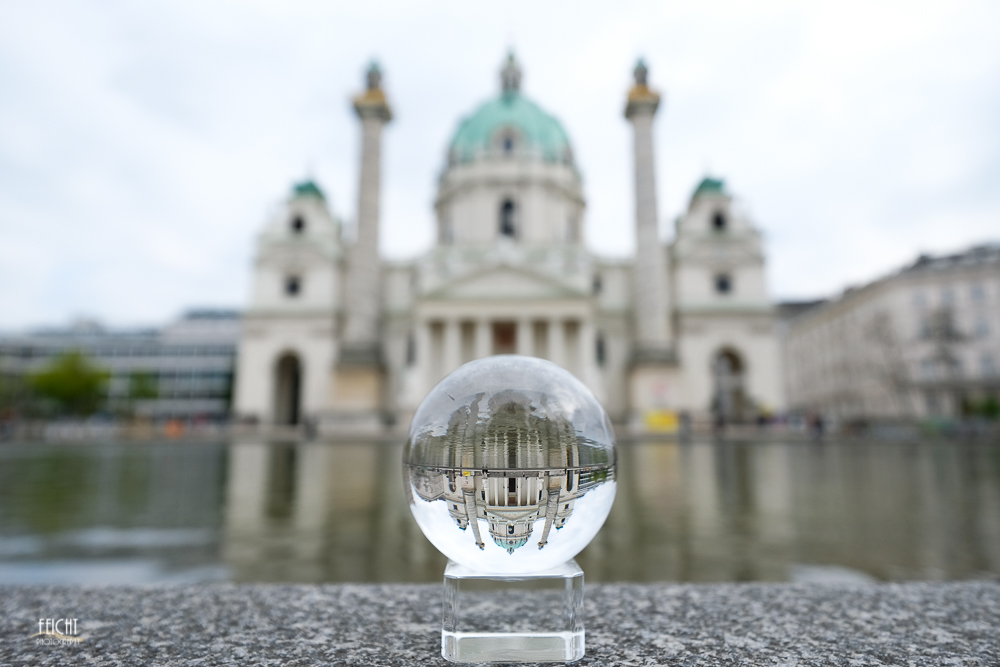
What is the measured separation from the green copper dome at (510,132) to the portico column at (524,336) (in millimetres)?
16047

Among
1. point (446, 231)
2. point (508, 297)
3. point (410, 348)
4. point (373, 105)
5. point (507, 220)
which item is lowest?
point (410, 348)

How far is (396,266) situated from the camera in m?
47.3

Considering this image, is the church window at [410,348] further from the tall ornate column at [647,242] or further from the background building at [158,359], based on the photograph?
the background building at [158,359]

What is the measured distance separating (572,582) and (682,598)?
3.00 ft

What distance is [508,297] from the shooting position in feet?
129

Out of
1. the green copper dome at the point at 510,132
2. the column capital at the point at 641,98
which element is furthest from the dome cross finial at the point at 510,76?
the column capital at the point at 641,98

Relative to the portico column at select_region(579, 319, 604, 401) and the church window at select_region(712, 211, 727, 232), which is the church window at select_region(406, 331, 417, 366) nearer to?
the portico column at select_region(579, 319, 604, 401)

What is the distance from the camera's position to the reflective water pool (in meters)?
3.96

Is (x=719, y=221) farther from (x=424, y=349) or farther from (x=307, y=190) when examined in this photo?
(x=307, y=190)

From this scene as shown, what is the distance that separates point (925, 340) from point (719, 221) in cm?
2133

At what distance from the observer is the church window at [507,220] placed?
156 ft

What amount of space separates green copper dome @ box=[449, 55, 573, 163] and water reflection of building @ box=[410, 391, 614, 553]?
1906 inches

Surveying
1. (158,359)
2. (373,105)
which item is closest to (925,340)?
(373,105)

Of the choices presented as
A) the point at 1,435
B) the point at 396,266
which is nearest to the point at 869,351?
the point at 396,266
